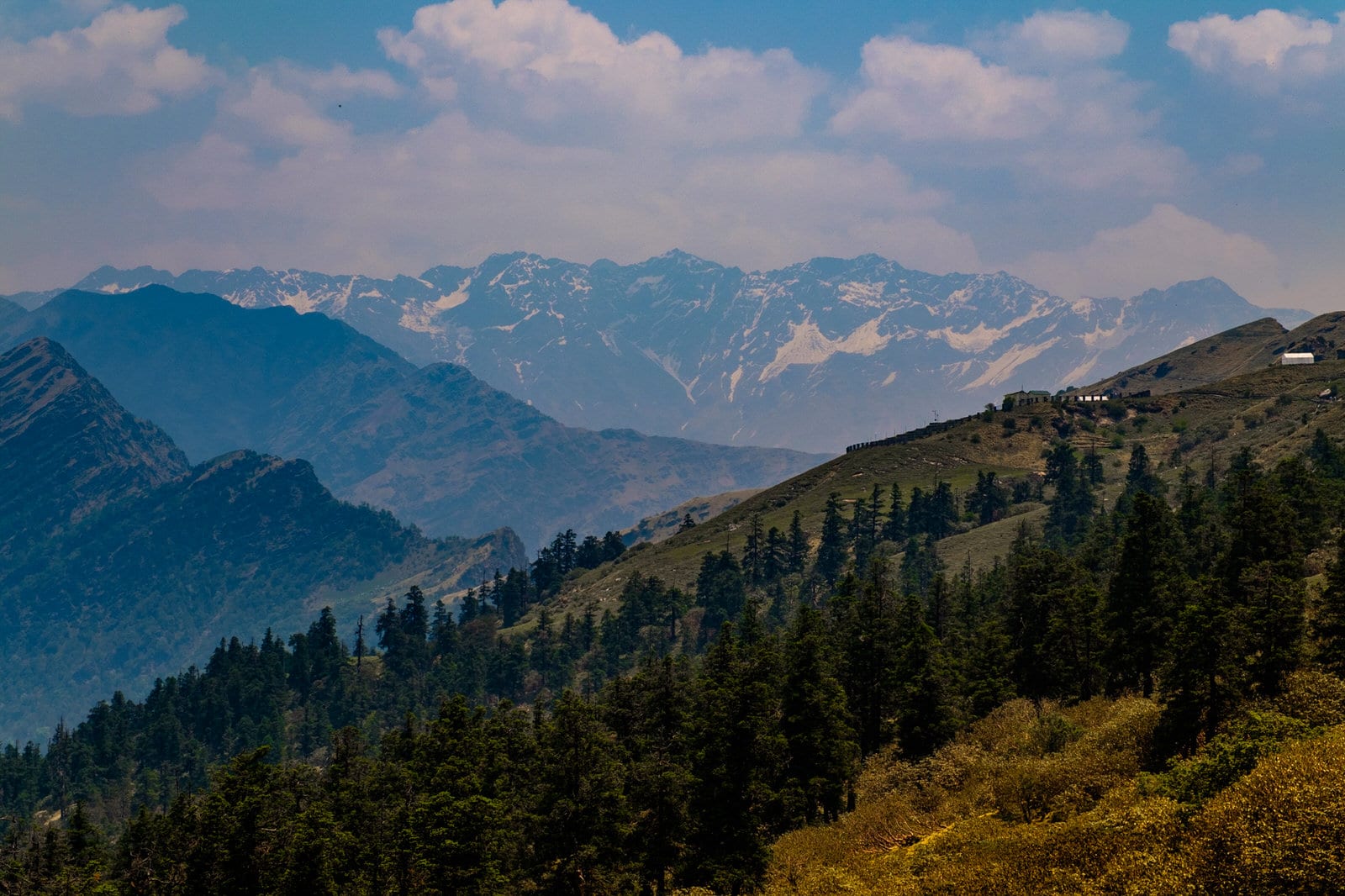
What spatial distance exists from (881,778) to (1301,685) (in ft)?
102

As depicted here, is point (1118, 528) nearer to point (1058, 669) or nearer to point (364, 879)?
point (1058, 669)

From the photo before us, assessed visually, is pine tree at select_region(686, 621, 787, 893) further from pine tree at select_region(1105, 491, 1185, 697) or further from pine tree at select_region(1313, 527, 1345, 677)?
pine tree at select_region(1313, 527, 1345, 677)

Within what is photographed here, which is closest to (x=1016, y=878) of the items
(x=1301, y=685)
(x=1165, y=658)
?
(x=1301, y=685)

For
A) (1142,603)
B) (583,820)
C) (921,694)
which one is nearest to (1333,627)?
(1142,603)

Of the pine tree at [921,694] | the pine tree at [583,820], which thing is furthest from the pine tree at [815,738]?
the pine tree at [583,820]

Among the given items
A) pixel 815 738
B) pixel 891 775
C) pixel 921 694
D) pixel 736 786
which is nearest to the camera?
pixel 736 786

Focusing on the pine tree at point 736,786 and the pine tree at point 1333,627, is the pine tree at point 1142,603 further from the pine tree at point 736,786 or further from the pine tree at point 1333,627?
the pine tree at point 736,786

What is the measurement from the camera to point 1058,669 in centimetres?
9062

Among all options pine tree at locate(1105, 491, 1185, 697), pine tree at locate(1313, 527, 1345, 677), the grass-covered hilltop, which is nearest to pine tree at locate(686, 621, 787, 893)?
the grass-covered hilltop

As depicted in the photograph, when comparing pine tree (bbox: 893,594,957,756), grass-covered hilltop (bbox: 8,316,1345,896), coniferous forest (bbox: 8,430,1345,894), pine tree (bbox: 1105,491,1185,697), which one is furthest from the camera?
pine tree (bbox: 893,594,957,756)

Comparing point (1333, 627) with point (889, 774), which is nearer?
point (1333, 627)

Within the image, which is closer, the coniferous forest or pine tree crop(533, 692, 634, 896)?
the coniferous forest

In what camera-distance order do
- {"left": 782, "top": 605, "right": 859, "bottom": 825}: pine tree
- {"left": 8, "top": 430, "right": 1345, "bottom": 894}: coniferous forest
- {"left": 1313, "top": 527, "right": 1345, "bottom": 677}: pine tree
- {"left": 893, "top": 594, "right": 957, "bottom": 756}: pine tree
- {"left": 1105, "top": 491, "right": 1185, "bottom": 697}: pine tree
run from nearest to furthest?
{"left": 8, "top": 430, "right": 1345, "bottom": 894}: coniferous forest < {"left": 1313, "top": 527, "right": 1345, "bottom": 677}: pine tree < {"left": 782, "top": 605, "right": 859, "bottom": 825}: pine tree < {"left": 1105, "top": 491, "right": 1185, "bottom": 697}: pine tree < {"left": 893, "top": 594, "right": 957, "bottom": 756}: pine tree

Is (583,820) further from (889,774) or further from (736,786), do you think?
(889,774)
